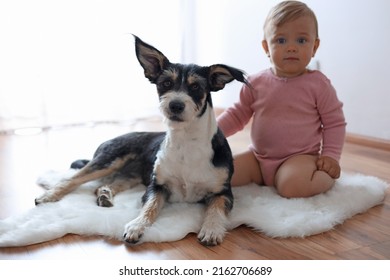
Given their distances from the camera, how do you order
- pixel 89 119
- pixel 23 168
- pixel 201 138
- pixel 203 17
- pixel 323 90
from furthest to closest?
pixel 203 17 → pixel 89 119 → pixel 23 168 → pixel 323 90 → pixel 201 138

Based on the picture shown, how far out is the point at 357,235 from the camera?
1570 mm

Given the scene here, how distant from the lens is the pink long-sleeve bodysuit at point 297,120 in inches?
78.3

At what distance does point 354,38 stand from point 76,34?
7.16 feet

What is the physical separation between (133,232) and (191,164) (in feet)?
1.25

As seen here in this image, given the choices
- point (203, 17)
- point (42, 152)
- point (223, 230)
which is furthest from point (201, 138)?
point (203, 17)

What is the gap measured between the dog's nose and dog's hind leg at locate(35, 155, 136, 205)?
60 cm

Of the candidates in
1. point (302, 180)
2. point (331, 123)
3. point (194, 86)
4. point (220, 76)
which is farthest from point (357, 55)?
point (194, 86)

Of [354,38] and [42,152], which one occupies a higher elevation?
[354,38]

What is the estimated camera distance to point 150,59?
172cm

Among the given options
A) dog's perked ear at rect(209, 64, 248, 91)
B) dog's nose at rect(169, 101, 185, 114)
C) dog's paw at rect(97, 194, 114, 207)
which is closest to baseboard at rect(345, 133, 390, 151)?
dog's perked ear at rect(209, 64, 248, 91)

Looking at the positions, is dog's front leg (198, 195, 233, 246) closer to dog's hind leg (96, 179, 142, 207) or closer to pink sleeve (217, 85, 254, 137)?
dog's hind leg (96, 179, 142, 207)

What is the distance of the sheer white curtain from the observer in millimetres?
3373

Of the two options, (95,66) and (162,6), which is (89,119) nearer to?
(95,66)

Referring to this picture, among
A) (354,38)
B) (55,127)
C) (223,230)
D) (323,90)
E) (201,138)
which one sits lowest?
(55,127)
